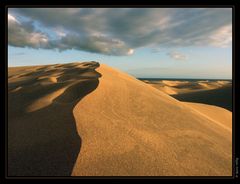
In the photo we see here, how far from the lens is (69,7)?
2.22m

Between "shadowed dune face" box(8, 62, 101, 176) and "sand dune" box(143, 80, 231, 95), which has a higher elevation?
"sand dune" box(143, 80, 231, 95)

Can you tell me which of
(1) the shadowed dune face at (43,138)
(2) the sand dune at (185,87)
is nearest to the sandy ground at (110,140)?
(1) the shadowed dune face at (43,138)

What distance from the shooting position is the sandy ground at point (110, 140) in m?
2.09

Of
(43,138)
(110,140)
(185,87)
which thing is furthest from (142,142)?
(185,87)

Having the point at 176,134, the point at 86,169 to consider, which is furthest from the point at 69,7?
the point at 176,134

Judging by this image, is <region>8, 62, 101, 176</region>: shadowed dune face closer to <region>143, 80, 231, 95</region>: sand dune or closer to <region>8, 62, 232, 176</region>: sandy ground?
<region>8, 62, 232, 176</region>: sandy ground

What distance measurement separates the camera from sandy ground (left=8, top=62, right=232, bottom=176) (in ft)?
6.84

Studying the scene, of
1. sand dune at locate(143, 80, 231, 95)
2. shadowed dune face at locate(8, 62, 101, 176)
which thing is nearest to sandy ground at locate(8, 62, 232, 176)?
shadowed dune face at locate(8, 62, 101, 176)

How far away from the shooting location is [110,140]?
2.48 meters

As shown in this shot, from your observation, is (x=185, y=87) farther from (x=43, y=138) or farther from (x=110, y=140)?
(x=43, y=138)

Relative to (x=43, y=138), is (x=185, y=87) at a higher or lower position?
higher

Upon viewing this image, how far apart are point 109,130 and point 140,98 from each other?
1.62 metres

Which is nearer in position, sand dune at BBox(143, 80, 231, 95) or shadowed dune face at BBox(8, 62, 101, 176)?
shadowed dune face at BBox(8, 62, 101, 176)
